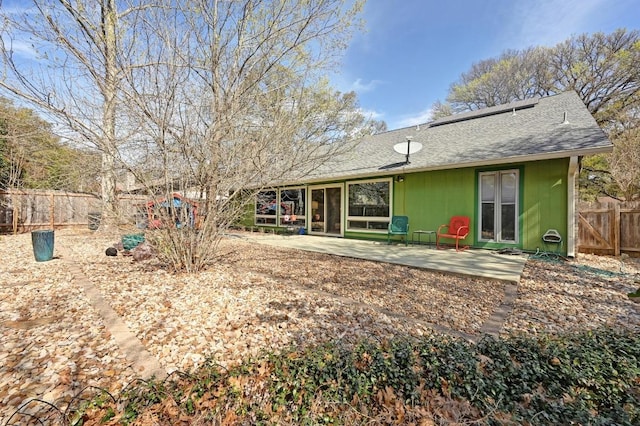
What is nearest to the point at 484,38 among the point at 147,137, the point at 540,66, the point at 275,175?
the point at 540,66

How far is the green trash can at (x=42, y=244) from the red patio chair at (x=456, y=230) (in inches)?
329

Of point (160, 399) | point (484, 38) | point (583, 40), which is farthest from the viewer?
point (583, 40)

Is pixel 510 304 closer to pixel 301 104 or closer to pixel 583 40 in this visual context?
pixel 301 104

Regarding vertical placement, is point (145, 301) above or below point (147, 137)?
below

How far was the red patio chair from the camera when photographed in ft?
22.2

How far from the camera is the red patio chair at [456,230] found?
6.77 meters

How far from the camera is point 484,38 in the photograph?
11.1 metres

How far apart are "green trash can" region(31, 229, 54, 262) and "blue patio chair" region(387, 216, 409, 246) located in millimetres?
7520

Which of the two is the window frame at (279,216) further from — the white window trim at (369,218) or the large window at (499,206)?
the large window at (499,206)

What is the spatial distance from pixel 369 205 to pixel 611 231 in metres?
5.86

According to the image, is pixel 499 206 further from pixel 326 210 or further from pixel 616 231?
pixel 326 210

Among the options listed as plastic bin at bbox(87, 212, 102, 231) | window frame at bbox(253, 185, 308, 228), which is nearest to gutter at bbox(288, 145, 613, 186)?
window frame at bbox(253, 185, 308, 228)

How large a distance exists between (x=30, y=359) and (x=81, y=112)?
2956 mm

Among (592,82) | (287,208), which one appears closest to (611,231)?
(287,208)
